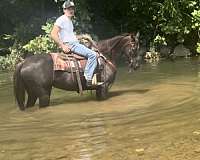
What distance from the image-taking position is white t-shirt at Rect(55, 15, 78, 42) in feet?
35.3

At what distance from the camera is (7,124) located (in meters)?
9.31

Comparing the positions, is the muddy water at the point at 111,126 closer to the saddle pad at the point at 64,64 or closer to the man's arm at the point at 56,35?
the saddle pad at the point at 64,64

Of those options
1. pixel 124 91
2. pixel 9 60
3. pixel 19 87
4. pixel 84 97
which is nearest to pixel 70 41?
pixel 19 87

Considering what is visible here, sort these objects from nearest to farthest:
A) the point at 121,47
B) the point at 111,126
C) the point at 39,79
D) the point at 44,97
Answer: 1. the point at 111,126
2. the point at 39,79
3. the point at 44,97
4. the point at 121,47

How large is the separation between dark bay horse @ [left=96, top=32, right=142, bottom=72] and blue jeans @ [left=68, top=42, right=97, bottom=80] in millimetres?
740

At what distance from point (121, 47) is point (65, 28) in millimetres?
1744

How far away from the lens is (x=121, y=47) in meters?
11.9

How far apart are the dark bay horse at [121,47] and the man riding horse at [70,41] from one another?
28.4 inches

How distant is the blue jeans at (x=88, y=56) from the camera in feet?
35.8

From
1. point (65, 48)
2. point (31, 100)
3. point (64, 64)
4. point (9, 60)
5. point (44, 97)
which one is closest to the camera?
point (44, 97)

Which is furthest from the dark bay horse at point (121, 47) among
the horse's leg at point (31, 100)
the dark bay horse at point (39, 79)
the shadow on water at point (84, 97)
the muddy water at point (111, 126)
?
the horse's leg at point (31, 100)

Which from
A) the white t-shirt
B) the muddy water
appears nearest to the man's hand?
the white t-shirt

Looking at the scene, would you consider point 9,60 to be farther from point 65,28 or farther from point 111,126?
point 111,126

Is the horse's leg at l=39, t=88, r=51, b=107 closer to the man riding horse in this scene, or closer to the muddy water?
the muddy water
